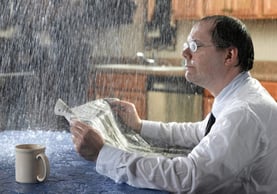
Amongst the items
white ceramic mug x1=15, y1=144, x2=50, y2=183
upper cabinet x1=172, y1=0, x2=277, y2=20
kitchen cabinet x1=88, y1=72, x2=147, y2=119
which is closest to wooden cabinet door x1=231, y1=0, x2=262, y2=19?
upper cabinet x1=172, y1=0, x2=277, y2=20

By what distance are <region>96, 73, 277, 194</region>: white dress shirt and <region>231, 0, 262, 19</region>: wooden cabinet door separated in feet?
8.68

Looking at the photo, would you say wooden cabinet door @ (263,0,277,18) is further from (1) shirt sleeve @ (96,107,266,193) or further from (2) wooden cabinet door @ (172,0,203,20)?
(1) shirt sleeve @ (96,107,266,193)

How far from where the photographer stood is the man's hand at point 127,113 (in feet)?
6.66

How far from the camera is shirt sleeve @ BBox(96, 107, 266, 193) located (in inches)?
54.9

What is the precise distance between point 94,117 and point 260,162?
0.55 meters

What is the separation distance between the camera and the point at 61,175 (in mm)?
1481

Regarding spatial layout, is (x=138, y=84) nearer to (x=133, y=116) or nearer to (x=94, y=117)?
(x=133, y=116)

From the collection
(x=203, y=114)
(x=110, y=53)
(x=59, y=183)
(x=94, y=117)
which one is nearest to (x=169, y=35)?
(x=110, y=53)

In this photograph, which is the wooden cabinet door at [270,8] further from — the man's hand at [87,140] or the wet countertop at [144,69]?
the man's hand at [87,140]

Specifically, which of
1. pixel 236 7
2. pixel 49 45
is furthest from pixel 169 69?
pixel 49 45

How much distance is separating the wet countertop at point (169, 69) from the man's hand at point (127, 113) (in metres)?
2.12

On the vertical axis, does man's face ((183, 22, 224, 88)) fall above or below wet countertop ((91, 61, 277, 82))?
above

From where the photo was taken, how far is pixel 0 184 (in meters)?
1.38

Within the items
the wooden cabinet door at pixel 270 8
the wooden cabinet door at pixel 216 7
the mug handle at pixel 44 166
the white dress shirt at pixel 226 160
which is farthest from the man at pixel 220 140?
the wooden cabinet door at pixel 216 7
